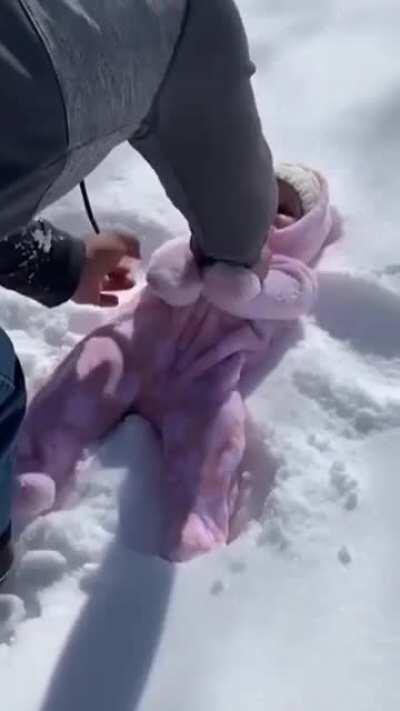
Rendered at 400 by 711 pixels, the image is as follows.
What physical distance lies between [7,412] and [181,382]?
0.21m

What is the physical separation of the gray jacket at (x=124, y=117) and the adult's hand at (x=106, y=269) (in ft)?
0.07

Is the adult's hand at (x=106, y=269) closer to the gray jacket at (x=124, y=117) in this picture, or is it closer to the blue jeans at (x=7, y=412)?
the gray jacket at (x=124, y=117)

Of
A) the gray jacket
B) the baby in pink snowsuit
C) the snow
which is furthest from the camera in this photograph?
the baby in pink snowsuit

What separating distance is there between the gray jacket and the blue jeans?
105 millimetres

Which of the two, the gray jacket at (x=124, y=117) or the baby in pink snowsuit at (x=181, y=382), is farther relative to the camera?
the baby in pink snowsuit at (x=181, y=382)

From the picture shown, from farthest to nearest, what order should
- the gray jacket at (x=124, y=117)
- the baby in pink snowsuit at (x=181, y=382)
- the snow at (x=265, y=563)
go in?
1. the baby in pink snowsuit at (x=181, y=382)
2. the snow at (x=265, y=563)
3. the gray jacket at (x=124, y=117)

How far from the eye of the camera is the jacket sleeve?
1067mm

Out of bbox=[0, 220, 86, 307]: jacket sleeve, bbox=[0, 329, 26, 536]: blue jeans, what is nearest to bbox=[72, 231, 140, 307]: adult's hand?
bbox=[0, 220, 86, 307]: jacket sleeve

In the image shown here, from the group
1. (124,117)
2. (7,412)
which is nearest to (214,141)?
(124,117)

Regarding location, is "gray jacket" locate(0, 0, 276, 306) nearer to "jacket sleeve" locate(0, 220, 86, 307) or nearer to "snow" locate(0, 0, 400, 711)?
"jacket sleeve" locate(0, 220, 86, 307)

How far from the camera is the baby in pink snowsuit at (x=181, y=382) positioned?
1.06m

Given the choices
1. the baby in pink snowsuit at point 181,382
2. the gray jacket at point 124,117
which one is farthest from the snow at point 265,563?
the gray jacket at point 124,117

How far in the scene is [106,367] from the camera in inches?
44.5

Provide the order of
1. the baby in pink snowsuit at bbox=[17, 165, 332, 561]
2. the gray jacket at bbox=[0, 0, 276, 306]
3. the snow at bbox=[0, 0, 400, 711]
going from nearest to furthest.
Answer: the gray jacket at bbox=[0, 0, 276, 306] → the snow at bbox=[0, 0, 400, 711] → the baby in pink snowsuit at bbox=[17, 165, 332, 561]
